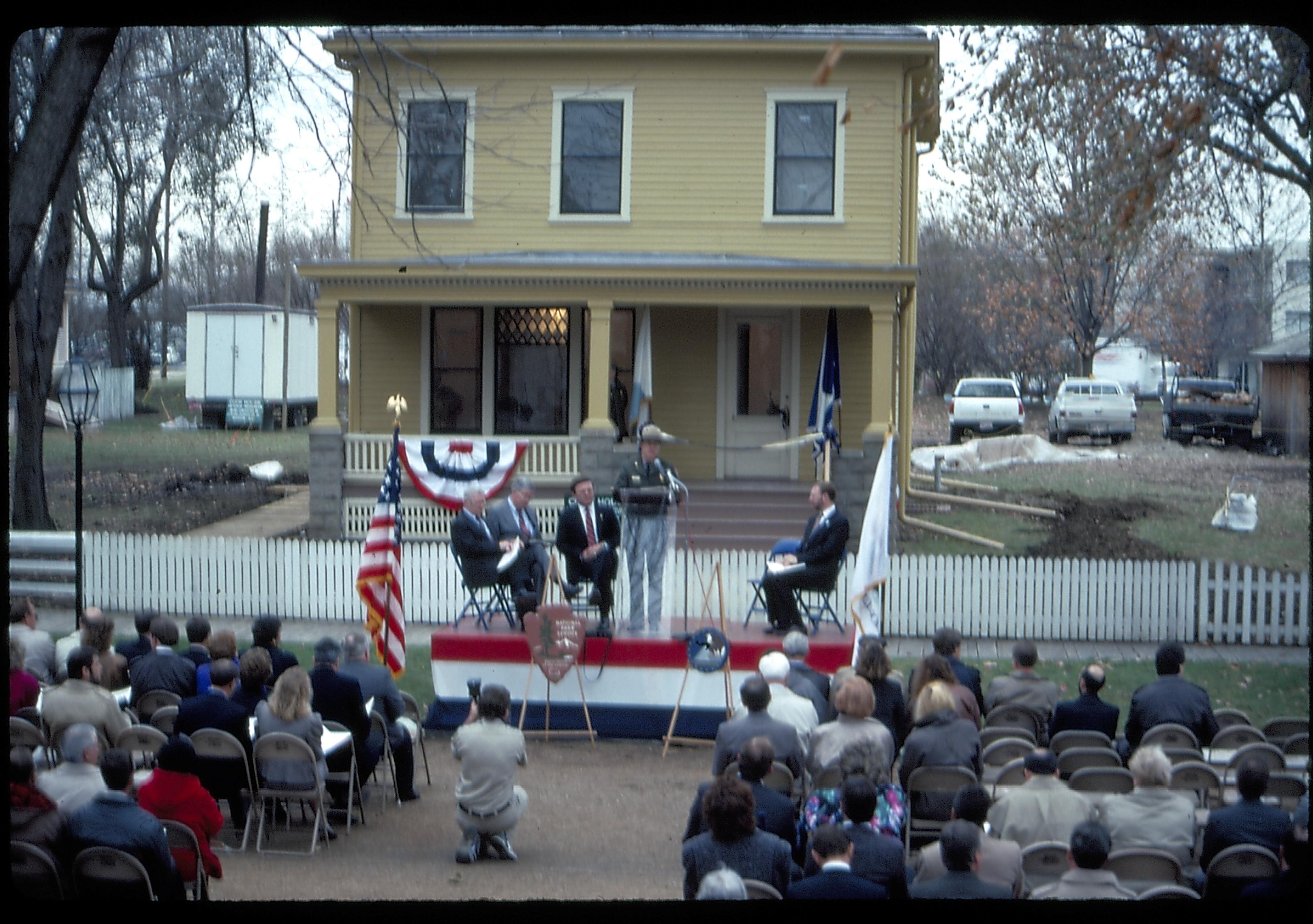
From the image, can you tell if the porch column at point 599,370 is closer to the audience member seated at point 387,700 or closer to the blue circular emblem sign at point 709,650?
the blue circular emblem sign at point 709,650

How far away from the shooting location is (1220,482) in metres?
27.8

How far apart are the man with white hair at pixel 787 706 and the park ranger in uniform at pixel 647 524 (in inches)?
113

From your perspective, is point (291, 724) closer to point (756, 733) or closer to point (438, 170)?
point (756, 733)

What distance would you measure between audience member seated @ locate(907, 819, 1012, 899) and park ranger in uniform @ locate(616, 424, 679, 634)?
6.34m

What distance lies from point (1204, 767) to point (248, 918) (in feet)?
17.6

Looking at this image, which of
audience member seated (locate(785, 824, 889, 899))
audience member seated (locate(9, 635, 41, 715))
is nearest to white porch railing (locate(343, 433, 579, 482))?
audience member seated (locate(9, 635, 41, 715))

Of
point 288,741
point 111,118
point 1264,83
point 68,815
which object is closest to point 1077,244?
point 1264,83

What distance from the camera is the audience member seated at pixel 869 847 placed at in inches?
241

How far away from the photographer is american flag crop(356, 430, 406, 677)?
39.4ft

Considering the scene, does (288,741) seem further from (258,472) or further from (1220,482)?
(1220,482)

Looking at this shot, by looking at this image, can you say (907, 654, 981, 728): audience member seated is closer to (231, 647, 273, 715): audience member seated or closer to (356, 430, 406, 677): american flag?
(231, 647, 273, 715): audience member seated

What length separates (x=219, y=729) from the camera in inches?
327

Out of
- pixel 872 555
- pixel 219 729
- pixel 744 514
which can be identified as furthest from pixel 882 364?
pixel 219 729

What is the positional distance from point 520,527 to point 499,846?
173 inches
